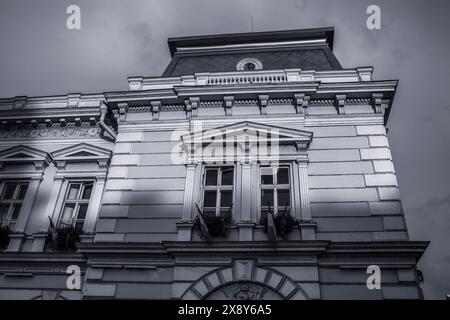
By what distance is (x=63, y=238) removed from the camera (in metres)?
10.4

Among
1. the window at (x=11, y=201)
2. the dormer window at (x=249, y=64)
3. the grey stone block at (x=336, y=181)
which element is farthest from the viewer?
the dormer window at (x=249, y=64)

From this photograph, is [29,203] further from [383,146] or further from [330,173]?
[383,146]

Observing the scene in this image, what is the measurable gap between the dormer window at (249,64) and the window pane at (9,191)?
8173mm

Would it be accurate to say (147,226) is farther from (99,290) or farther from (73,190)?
(73,190)

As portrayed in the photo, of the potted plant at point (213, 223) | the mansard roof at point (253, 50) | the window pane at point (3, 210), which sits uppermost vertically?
the mansard roof at point (253, 50)

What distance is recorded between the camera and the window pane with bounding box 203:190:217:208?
10.2 meters

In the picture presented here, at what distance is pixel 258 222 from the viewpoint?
9.57 meters

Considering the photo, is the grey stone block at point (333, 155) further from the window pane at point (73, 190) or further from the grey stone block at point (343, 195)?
the window pane at point (73, 190)

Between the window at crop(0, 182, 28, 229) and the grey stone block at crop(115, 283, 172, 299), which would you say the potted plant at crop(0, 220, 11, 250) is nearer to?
the window at crop(0, 182, 28, 229)

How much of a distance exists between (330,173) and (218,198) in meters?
2.99

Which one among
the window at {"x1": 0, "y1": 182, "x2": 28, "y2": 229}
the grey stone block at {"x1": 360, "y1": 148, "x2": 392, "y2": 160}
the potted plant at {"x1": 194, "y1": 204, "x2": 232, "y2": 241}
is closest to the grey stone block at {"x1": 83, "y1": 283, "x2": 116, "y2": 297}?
the potted plant at {"x1": 194, "y1": 204, "x2": 232, "y2": 241}

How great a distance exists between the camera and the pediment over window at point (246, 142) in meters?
10.7

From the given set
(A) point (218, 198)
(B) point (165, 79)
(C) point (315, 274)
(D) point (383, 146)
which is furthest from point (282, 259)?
(B) point (165, 79)

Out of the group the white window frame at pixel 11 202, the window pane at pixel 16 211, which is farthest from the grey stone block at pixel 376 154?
the window pane at pixel 16 211
